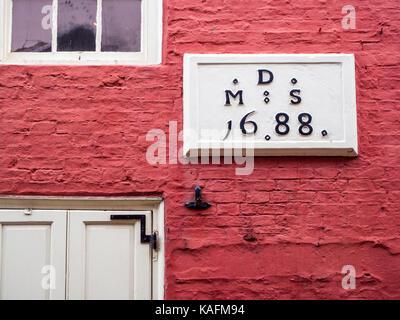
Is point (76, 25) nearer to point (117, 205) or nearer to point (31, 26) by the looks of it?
point (31, 26)

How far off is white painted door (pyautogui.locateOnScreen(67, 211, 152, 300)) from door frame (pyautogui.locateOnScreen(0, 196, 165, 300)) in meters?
0.04

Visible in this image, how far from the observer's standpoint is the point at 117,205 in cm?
344

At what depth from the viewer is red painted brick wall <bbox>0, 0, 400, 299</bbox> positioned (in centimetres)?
329

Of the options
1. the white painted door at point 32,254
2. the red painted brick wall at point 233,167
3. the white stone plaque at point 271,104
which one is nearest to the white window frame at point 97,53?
the red painted brick wall at point 233,167

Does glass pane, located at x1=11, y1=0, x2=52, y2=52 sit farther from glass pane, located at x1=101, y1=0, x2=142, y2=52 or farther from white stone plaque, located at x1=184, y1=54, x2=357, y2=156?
white stone plaque, located at x1=184, y1=54, x2=357, y2=156

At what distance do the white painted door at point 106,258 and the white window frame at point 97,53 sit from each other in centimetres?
109

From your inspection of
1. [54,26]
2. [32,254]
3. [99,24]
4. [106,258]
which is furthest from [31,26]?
[106,258]

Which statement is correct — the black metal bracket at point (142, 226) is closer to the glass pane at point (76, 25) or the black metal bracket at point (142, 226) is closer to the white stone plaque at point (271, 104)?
the white stone plaque at point (271, 104)

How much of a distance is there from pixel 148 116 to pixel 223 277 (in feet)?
3.94

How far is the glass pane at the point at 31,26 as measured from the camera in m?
3.61

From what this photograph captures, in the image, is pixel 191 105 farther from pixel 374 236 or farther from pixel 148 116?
pixel 374 236

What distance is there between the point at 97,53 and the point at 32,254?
1.49 m

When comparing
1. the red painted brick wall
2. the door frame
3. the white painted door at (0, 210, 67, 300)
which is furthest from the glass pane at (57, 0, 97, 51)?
the white painted door at (0, 210, 67, 300)
